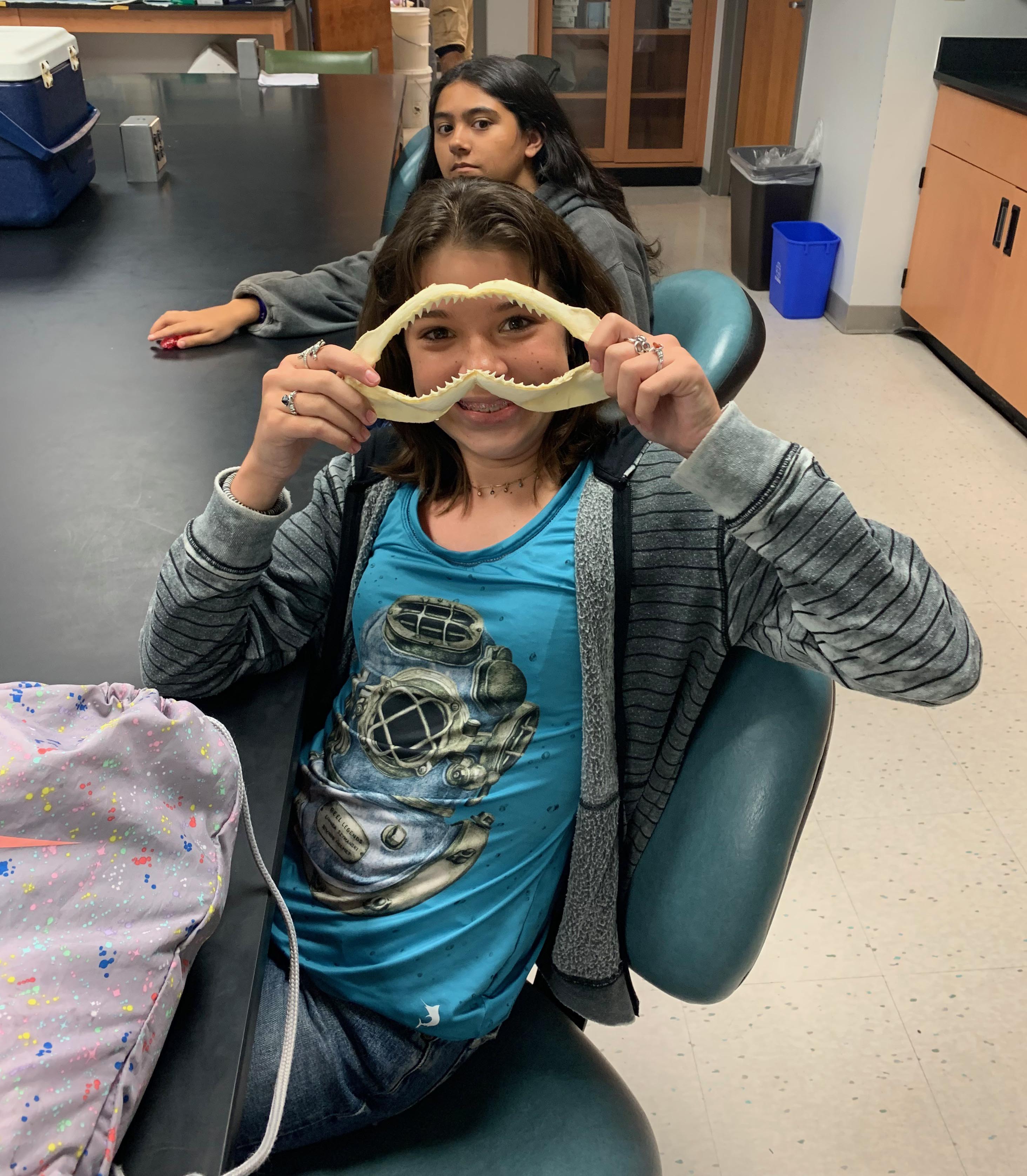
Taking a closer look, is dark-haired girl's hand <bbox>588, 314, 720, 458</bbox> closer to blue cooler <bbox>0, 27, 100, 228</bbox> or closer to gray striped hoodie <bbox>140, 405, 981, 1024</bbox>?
gray striped hoodie <bbox>140, 405, 981, 1024</bbox>

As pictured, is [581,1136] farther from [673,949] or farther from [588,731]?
[588,731]

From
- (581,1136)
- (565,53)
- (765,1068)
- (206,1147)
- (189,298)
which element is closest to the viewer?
(206,1147)

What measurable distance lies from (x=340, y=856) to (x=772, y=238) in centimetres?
394

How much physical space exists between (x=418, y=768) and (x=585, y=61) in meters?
5.90

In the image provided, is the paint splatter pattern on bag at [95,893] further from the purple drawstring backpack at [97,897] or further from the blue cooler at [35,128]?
the blue cooler at [35,128]

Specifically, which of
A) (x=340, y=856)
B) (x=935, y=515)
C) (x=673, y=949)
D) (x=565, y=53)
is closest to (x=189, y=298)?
(x=340, y=856)

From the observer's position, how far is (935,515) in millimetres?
2797

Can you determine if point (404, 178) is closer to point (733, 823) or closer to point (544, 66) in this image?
point (733, 823)

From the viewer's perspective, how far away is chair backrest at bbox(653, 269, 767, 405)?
133cm

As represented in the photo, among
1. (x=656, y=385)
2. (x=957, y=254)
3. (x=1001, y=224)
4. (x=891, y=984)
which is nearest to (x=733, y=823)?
(x=656, y=385)

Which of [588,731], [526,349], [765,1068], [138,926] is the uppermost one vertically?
[526,349]

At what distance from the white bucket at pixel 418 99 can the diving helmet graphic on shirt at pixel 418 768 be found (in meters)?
4.38

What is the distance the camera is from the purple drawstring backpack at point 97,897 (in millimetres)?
541

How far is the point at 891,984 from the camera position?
1.62 meters
